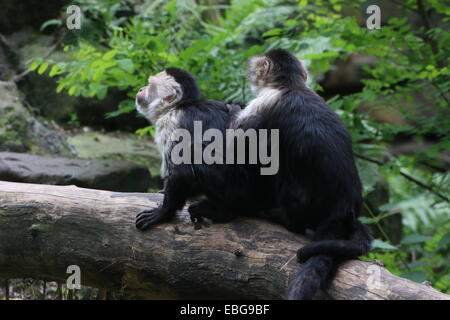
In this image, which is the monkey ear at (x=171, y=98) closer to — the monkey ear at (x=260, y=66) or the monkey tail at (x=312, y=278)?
the monkey ear at (x=260, y=66)

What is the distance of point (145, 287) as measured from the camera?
3477 mm

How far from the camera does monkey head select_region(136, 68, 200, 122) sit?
3922 millimetres

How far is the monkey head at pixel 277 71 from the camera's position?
3.50 metres

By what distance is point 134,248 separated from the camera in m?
3.46

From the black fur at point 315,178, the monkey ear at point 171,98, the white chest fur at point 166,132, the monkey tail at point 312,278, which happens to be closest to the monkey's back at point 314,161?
the black fur at point 315,178

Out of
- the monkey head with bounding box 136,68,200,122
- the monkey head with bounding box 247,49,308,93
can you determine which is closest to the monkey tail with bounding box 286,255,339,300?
the monkey head with bounding box 247,49,308,93

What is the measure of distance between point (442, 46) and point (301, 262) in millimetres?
2857

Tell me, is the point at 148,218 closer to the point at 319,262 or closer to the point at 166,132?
the point at 166,132

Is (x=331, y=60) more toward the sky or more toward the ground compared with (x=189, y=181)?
more toward the sky

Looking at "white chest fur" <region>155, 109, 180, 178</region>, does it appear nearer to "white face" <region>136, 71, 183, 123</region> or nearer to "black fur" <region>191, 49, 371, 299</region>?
"white face" <region>136, 71, 183, 123</region>

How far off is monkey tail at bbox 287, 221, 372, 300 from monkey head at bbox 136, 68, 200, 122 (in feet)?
5.55

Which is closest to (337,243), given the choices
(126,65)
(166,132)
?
(166,132)

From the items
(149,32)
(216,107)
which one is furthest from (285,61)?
(149,32)

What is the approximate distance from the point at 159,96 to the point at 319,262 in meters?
1.98
